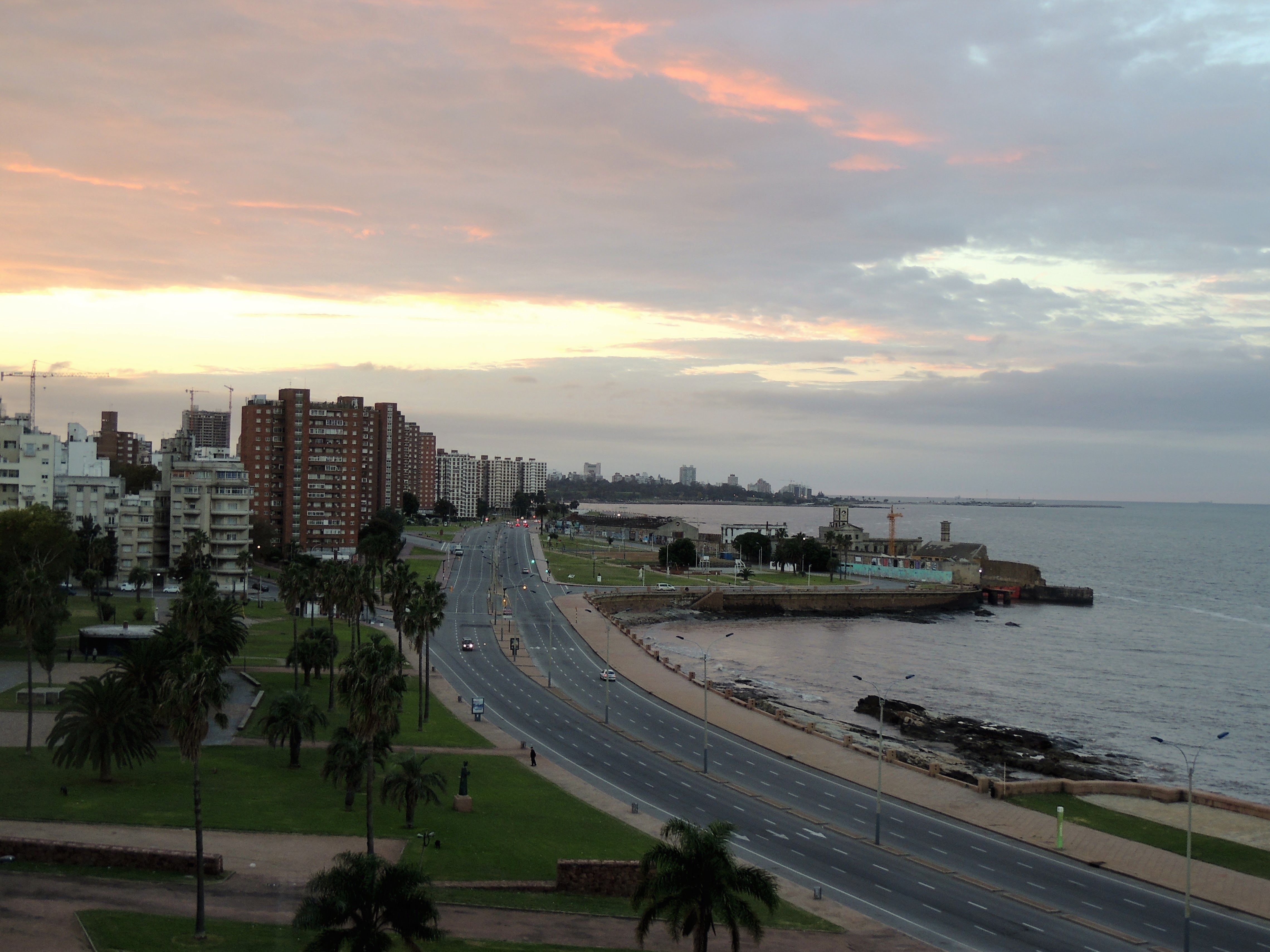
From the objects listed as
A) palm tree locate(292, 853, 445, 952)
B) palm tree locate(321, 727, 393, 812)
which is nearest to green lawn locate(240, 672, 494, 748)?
palm tree locate(321, 727, 393, 812)

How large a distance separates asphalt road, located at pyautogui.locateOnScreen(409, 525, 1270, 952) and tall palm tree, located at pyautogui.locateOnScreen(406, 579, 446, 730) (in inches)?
220

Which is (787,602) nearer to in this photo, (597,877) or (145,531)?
(145,531)

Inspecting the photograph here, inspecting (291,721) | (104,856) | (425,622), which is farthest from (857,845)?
(425,622)

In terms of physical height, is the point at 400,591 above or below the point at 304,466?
below

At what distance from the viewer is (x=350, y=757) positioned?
4578cm

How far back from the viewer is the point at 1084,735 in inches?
3219

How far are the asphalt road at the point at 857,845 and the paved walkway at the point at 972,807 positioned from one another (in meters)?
1.11

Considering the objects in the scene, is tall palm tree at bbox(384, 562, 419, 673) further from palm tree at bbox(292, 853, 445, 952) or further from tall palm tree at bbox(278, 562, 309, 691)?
palm tree at bbox(292, 853, 445, 952)

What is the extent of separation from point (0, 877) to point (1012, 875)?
4132 centimetres

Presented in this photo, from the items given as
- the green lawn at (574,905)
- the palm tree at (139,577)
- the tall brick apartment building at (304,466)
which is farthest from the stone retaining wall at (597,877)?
the tall brick apartment building at (304,466)

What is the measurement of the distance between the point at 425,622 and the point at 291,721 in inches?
724

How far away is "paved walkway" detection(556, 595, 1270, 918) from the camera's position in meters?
43.8

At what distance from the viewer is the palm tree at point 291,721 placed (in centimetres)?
5384

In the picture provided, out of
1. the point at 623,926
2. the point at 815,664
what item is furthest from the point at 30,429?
the point at 623,926
